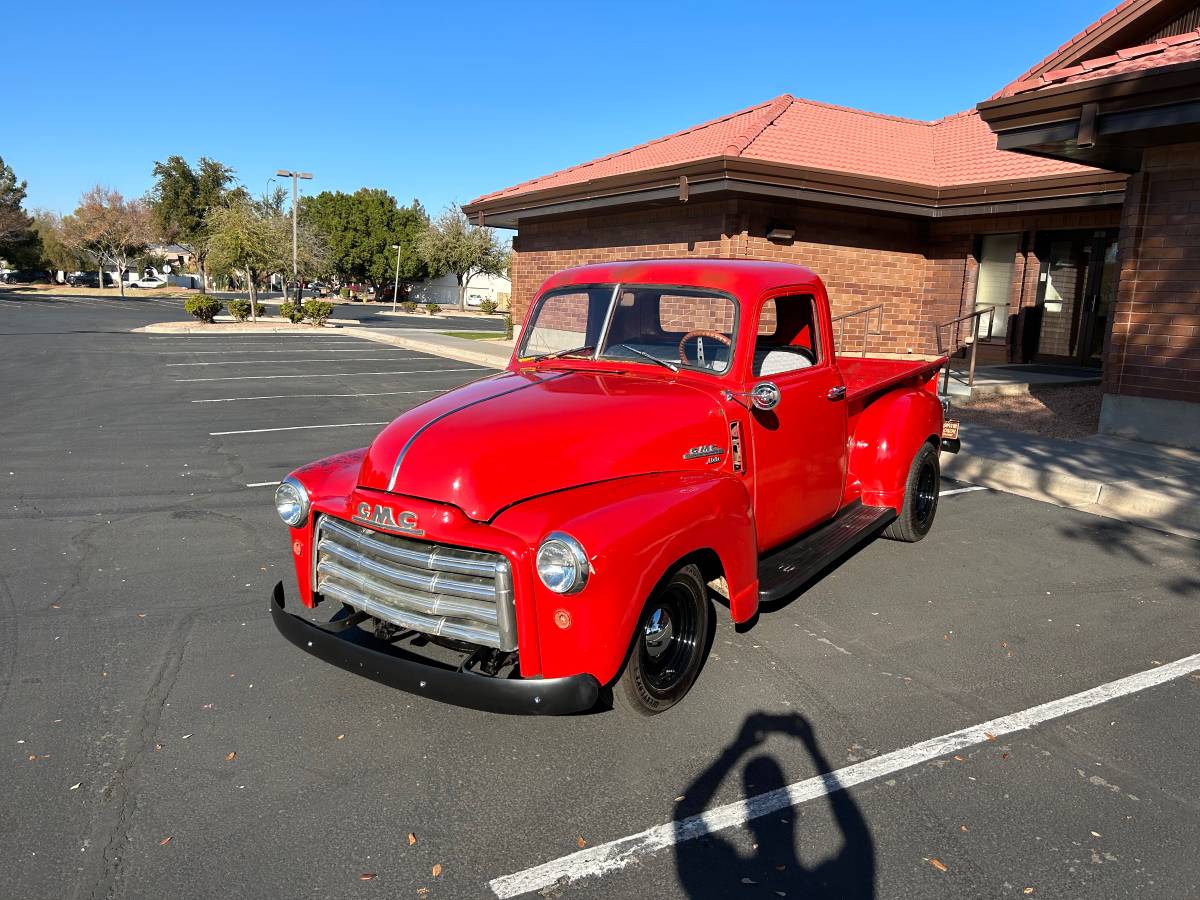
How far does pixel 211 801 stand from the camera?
3064 millimetres

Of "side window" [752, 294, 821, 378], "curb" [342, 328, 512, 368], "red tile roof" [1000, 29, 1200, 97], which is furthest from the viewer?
"curb" [342, 328, 512, 368]

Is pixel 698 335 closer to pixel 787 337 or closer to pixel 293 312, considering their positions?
pixel 787 337

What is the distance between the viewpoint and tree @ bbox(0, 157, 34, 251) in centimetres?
6113

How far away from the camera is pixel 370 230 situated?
6744 centimetres

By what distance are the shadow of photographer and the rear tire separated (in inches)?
116

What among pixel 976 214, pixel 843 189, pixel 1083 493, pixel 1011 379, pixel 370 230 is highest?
pixel 370 230

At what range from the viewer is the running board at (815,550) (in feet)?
13.8

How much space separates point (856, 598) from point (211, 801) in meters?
3.67

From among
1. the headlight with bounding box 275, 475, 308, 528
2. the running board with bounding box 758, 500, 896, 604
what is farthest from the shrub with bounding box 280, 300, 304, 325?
the headlight with bounding box 275, 475, 308, 528

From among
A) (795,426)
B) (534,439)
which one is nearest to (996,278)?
(795,426)

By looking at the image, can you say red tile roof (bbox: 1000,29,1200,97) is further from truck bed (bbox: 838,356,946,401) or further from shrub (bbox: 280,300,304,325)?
shrub (bbox: 280,300,304,325)

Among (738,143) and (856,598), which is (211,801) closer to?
(856,598)

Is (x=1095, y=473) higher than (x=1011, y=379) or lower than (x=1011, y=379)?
lower

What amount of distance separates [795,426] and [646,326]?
99 centimetres
